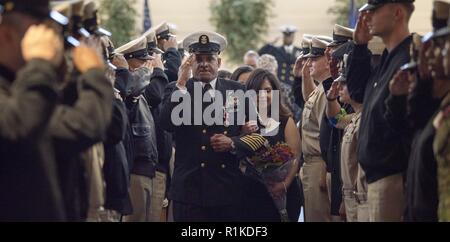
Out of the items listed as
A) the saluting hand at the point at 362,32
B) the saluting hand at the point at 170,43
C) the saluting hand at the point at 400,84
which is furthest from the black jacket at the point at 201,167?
the saluting hand at the point at 400,84

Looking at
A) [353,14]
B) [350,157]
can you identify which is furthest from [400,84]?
[353,14]

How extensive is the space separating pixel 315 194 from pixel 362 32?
3.05 m

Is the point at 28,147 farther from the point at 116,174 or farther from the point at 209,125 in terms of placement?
the point at 209,125

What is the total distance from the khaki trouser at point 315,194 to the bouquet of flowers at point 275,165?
337 mm

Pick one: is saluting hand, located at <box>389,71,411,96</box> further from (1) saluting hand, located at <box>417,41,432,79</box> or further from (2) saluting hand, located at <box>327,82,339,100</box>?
(2) saluting hand, located at <box>327,82,339,100</box>

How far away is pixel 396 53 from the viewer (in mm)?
7977

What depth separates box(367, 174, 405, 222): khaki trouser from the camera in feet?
26.0

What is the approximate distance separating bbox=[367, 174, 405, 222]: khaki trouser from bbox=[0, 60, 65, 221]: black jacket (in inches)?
91.2

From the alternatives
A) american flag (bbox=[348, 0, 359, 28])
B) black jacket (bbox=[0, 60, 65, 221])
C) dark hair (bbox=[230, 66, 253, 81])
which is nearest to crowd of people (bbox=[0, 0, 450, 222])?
black jacket (bbox=[0, 60, 65, 221])

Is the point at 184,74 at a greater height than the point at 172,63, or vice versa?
the point at 184,74

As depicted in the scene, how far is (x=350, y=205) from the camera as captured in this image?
9.14 m

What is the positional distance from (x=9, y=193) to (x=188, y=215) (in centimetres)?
399

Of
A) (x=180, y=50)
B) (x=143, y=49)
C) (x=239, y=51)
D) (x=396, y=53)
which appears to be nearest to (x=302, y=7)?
(x=239, y=51)
